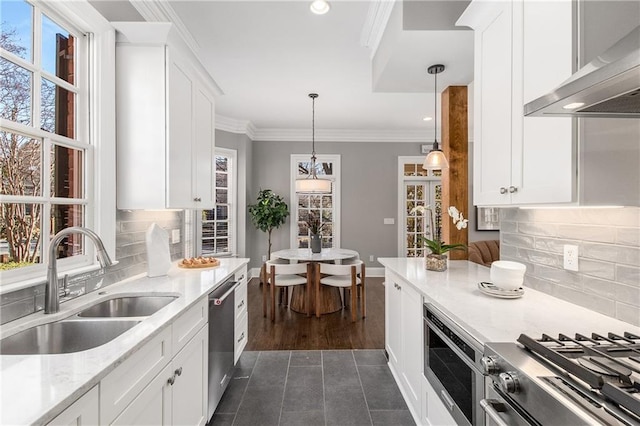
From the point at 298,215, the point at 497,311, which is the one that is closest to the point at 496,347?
the point at 497,311

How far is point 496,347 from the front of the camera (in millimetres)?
1025

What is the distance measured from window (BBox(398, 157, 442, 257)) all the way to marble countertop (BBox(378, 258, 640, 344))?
14.4 feet

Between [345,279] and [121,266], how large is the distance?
8.60 ft

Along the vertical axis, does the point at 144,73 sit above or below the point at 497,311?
above

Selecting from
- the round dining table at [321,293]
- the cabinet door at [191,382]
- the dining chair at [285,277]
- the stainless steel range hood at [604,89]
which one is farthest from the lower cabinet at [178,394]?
the round dining table at [321,293]

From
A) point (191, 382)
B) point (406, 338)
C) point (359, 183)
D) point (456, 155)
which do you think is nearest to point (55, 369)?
point (191, 382)

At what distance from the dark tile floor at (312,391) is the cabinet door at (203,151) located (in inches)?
57.4

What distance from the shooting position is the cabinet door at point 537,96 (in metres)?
1.19

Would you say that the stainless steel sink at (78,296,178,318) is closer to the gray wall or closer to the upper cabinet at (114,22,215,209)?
the upper cabinet at (114,22,215,209)

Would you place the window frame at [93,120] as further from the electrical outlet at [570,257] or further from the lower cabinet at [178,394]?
the electrical outlet at [570,257]

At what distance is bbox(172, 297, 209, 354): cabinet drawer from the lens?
56.8 inches

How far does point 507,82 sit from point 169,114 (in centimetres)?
194

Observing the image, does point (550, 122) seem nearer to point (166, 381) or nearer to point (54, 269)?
point (166, 381)

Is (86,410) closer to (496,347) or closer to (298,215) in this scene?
(496,347)
